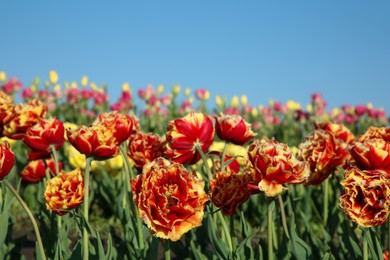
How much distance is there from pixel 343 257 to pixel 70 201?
1.47 metres

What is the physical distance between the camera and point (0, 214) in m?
2.26

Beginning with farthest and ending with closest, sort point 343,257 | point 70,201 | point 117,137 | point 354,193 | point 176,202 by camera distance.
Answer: point 343,257
point 117,137
point 70,201
point 354,193
point 176,202

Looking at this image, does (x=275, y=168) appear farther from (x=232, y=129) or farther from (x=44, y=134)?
(x=44, y=134)

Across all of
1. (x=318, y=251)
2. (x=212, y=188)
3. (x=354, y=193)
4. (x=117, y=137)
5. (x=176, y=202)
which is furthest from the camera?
(x=318, y=251)

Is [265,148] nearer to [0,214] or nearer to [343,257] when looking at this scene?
[0,214]

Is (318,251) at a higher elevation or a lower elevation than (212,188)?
lower

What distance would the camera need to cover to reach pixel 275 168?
182cm

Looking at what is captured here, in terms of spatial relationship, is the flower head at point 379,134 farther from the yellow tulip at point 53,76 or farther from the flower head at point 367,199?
the yellow tulip at point 53,76

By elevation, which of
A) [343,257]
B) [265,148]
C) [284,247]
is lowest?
[343,257]

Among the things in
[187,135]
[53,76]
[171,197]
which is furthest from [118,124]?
[53,76]

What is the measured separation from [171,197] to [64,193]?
61 centimetres

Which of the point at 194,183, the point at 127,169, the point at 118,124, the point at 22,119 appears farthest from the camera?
the point at 22,119

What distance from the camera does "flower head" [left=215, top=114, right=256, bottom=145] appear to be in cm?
244

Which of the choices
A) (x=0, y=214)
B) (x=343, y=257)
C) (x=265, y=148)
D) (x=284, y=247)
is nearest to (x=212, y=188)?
(x=265, y=148)
